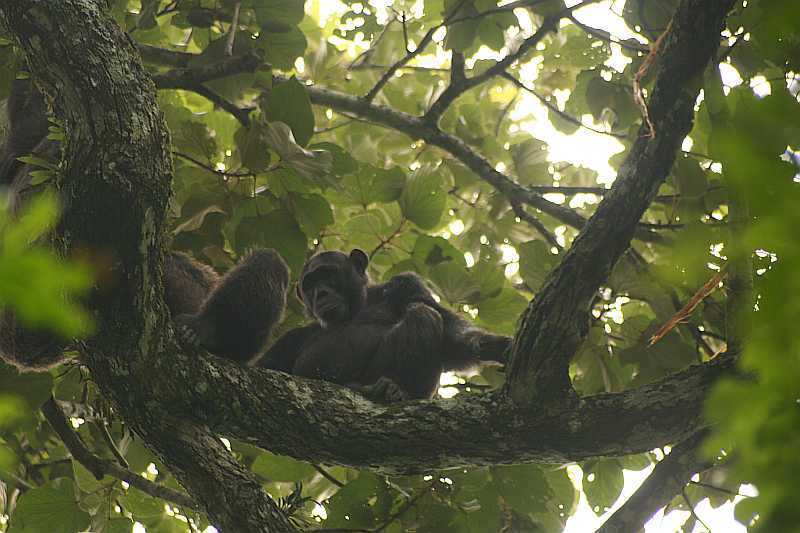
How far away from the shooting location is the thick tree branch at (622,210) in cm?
384

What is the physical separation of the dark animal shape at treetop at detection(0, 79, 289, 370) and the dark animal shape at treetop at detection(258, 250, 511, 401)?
→ 2.20 feet

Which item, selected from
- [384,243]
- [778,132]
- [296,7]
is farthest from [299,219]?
[778,132]

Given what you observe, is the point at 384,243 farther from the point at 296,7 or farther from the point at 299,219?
the point at 296,7

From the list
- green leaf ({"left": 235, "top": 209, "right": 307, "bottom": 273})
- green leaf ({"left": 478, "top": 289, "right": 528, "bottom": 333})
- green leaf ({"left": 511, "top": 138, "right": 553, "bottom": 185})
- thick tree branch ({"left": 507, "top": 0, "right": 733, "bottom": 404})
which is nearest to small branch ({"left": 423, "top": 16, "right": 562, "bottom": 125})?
green leaf ({"left": 511, "top": 138, "right": 553, "bottom": 185})

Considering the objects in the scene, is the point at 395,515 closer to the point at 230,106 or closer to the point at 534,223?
the point at 534,223

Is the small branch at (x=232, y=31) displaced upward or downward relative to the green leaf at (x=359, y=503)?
upward

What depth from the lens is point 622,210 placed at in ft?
12.7

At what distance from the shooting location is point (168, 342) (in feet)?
13.2

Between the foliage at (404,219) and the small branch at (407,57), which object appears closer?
the foliage at (404,219)

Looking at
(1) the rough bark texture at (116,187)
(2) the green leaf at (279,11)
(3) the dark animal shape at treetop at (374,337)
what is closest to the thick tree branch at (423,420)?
(1) the rough bark texture at (116,187)

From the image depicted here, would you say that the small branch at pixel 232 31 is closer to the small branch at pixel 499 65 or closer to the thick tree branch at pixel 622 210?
the small branch at pixel 499 65

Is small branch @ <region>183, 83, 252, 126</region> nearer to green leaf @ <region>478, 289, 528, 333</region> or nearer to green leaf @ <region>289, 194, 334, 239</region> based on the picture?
green leaf @ <region>289, 194, 334, 239</region>

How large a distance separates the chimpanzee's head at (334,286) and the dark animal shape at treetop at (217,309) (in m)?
0.95

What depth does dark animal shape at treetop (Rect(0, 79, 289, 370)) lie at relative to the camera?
4496 millimetres
